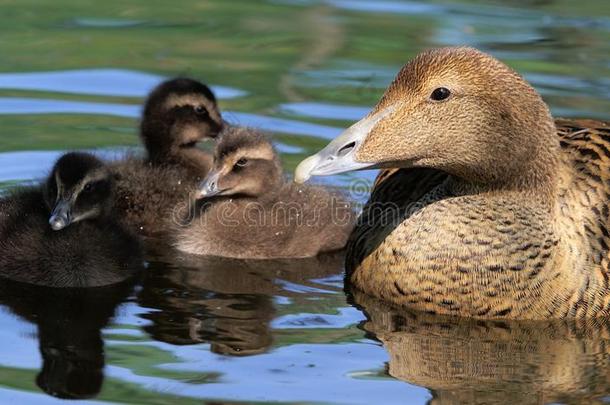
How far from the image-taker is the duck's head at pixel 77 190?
7.79 meters

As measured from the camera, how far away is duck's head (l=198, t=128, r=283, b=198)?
8625 millimetres

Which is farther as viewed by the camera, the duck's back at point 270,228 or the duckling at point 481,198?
the duck's back at point 270,228

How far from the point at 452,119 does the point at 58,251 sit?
224 centimetres

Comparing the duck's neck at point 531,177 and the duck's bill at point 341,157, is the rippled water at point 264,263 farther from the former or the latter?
the duck's bill at point 341,157

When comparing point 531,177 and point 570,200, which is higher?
point 531,177

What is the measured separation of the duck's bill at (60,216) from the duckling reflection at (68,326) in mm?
367

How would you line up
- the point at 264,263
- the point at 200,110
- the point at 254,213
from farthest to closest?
the point at 200,110
the point at 254,213
the point at 264,263

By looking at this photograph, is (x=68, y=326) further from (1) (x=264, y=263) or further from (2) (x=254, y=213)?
(2) (x=254, y=213)

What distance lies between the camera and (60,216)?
7742mm

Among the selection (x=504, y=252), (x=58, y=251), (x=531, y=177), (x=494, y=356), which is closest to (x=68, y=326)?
(x=58, y=251)

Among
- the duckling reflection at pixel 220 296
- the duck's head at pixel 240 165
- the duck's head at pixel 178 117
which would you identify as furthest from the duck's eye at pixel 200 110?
the duckling reflection at pixel 220 296

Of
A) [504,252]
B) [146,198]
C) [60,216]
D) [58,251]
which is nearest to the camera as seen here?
[504,252]

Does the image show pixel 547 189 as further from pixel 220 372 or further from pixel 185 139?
pixel 185 139

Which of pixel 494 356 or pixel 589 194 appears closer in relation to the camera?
pixel 494 356
